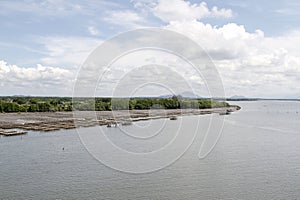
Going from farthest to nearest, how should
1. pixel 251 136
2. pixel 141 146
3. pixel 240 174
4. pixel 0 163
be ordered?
1. pixel 251 136
2. pixel 141 146
3. pixel 0 163
4. pixel 240 174

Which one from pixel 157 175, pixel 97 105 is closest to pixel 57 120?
pixel 97 105

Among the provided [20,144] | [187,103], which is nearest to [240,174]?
[20,144]

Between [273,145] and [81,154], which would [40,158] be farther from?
[273,145]

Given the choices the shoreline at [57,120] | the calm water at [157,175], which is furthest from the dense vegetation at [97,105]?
the calm water at [157,175]

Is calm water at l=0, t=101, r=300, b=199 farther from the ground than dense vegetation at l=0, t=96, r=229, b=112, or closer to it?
closer to it

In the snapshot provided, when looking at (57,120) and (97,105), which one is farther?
(97,105)

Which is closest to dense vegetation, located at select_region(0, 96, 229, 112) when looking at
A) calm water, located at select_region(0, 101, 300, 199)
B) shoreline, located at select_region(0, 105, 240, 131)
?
shoreline, located at select_region(0, 105, 240, 131)

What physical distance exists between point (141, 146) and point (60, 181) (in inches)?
316

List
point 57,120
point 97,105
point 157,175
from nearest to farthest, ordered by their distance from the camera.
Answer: point 157,175, point 57,120, point 97,105

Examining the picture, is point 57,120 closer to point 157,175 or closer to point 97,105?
point 97,105

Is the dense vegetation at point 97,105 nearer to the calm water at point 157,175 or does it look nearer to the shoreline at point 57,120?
the shoreline at point 57,120

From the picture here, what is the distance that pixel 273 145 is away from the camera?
68.8 ft

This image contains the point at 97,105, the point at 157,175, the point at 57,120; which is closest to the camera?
the point at 157,175

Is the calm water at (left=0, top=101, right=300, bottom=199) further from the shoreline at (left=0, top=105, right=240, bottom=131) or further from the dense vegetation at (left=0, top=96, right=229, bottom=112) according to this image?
the dense vegetation at (left=0, top=96, right=229, bottom=112)
